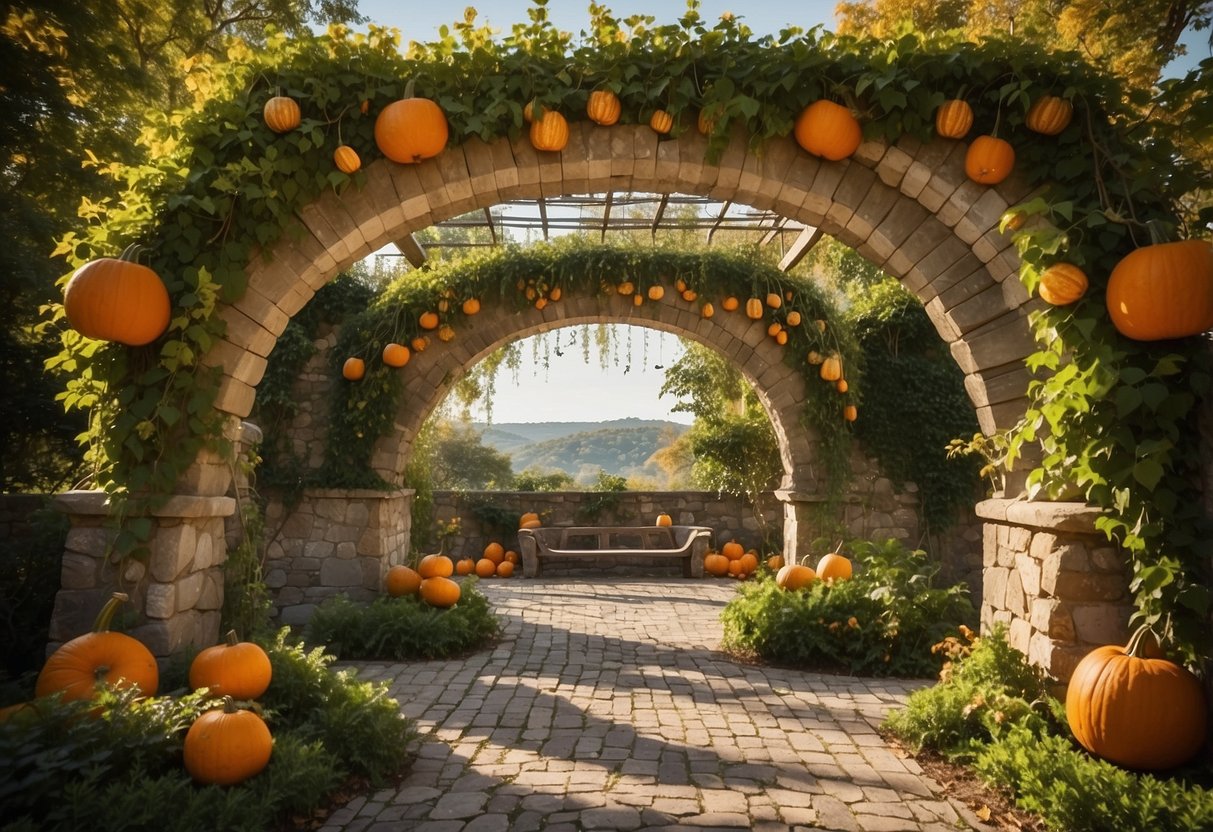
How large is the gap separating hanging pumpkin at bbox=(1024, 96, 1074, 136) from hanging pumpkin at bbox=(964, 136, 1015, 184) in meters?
0.15

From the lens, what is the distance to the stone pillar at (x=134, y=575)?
3809 mm

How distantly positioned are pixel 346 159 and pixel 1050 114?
3.51 m

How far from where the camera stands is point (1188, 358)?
11.0 ft

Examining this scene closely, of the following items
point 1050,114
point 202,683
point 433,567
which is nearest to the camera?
point 202,683

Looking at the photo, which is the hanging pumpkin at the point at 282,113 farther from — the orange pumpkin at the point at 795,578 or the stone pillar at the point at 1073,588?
the orange pumpkin at the point at 795,578

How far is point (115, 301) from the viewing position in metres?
3.70

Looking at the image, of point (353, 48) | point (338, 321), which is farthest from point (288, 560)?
point (353, 48)

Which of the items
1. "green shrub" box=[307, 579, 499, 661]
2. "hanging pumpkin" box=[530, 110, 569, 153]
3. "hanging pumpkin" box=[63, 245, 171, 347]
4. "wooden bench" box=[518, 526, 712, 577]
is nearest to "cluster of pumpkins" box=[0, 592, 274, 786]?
"hanging pumpkin" box=[63, 245, 171, 347]

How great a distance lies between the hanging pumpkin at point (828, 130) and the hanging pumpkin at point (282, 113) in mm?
2604

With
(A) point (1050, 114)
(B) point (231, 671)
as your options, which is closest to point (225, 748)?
(B) point (231, 671)

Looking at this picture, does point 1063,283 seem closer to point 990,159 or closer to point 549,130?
point 990,159

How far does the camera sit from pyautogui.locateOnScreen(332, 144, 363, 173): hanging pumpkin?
13.4ft

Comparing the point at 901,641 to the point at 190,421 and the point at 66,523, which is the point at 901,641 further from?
the point at 66,523

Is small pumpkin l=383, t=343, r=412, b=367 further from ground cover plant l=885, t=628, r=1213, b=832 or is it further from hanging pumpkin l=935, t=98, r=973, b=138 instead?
ground cover plant l=885, t=628, r=1213, b=832
